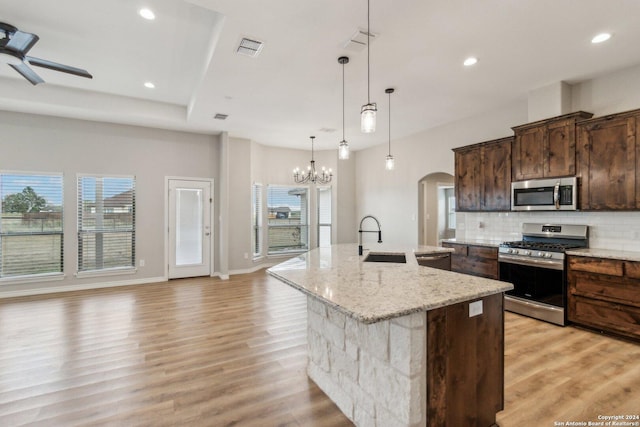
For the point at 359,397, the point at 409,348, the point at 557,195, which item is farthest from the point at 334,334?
the point at 557,195

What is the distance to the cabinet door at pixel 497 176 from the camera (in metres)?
4.53

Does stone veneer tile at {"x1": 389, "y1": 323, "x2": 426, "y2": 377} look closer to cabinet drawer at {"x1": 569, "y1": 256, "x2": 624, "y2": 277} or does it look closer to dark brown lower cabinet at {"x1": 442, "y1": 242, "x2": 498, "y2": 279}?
cabinet drawer at {"x1": 569, "y1": 256, "x2": 624, "y2": 277}

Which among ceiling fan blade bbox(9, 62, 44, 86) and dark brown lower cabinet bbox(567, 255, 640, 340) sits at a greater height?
ceiling fan blade bbox(9, 62, 44, 86)

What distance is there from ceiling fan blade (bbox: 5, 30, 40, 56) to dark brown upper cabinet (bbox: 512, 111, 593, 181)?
18.6 feet

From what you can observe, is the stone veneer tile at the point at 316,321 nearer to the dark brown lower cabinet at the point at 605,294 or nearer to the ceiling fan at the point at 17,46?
the dark brown lower cabinet at the point at 605,294

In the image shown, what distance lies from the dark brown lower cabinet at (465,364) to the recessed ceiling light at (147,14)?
3523 millimetres

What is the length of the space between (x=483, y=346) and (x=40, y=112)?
6.95 m

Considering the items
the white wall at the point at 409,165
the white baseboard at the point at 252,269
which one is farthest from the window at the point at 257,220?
the white wall at the point at 409,165

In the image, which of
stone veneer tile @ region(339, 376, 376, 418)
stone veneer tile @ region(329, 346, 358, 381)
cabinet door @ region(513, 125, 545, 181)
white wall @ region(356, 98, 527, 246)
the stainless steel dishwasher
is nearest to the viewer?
stone veneer tile @ region(339, 376, 376, 418)

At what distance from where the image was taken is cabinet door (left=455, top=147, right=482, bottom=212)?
4965 mm

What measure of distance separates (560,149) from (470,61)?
1655mm

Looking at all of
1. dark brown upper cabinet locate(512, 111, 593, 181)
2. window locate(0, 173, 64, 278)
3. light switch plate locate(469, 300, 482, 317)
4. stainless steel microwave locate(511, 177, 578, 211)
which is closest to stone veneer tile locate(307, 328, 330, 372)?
light switch plate locate(469, 300, 482, 317)

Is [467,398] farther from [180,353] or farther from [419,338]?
[180,353]

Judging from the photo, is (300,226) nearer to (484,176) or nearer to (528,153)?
(484,176)
